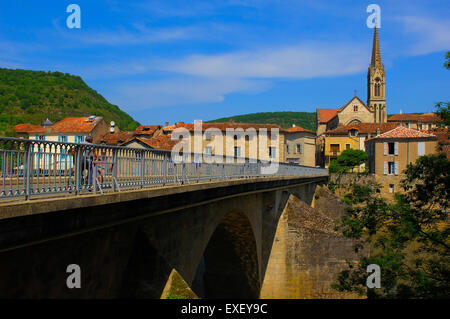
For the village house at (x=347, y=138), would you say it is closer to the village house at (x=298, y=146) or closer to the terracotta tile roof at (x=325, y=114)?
the village house at (x=298, y=146)

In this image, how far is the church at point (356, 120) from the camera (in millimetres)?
56625

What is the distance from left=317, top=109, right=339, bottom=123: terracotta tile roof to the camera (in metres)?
79.5

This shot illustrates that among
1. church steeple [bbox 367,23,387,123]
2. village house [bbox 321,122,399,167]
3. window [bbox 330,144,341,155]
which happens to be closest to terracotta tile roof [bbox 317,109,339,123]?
church steeple [bbox 367,23,387,123]

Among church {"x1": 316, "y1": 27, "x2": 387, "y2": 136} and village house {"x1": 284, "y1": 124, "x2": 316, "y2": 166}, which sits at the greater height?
church {"x1": 316, "y1": 27, "x2": 387, "y2": 136}

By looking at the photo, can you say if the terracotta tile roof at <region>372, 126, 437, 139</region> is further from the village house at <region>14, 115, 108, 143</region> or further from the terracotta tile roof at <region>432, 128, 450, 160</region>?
the village house at <region>14, 115, 108, 143</region>

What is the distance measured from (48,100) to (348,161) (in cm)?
7477

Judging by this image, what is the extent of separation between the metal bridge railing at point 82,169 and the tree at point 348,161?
44.2 metres

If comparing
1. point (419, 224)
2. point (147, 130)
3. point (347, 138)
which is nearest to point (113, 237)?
point (419, 224)

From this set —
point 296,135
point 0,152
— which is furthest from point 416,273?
point 296,135

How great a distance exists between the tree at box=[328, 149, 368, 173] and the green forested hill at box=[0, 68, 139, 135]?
195 feet

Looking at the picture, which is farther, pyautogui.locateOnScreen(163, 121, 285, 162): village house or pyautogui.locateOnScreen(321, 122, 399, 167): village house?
pyautogui.locateOnScreen(321, 122, 399, 167): village house

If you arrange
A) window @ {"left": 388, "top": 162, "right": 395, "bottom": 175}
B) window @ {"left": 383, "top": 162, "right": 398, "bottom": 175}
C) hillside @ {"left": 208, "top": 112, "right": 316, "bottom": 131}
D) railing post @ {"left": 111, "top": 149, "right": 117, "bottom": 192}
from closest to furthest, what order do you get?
railing post @ {"left": 111, "top": 149, "right": 117, "bottom": 192}
window @ {"left": 383, "top": 162, "right": 398, "bottom": 175}
window @ {"left": 388, "top": 162, "right": 395, "bottom": 175}
hillside @ {"left": 208, "top": 112, "right": 316, "bottom": 131}
